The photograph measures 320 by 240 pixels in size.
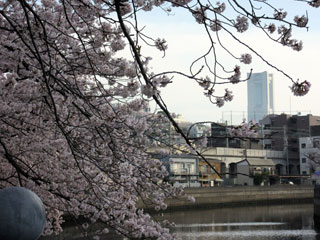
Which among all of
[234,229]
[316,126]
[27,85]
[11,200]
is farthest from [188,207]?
[316,126]

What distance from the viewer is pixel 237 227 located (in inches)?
1034

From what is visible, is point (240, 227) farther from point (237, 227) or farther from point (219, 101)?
point (219, 101)

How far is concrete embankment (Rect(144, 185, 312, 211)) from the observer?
38.9 m

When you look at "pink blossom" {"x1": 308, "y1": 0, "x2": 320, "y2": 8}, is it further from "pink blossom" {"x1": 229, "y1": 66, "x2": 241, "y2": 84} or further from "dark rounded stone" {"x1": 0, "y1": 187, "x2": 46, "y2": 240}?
"dark rounded stone" {"x1": 0, "y1": 187, "x2": 46, "y2": 240}

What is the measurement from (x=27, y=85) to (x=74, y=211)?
2.35 m

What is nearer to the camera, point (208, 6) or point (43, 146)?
point (208, 6)

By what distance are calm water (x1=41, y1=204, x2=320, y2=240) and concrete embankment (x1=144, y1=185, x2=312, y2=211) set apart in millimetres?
3777

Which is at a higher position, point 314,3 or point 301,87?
point 314,3

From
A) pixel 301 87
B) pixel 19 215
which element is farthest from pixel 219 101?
pixel 19 215

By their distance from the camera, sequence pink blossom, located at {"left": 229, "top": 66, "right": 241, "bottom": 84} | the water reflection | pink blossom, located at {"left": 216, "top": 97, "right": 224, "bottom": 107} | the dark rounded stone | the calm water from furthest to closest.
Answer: the water reflection → the calm water → pink blossom, located at {"left": 216, "top": 97, "right": 224, "bottom": 107} → pink blossom, located at {"left": 229, "top": 66, "right": 241, "bottom": 84} → the dark rounded stone

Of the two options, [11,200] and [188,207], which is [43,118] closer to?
[11,200]

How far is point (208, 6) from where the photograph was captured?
4.57 meters

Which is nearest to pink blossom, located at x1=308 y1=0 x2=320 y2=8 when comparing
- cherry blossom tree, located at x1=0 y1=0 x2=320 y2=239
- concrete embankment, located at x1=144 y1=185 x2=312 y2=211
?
cherry blossom tree, located at x1=0 y1=0 x2=320 y2=239

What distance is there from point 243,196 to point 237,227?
62.6ft
